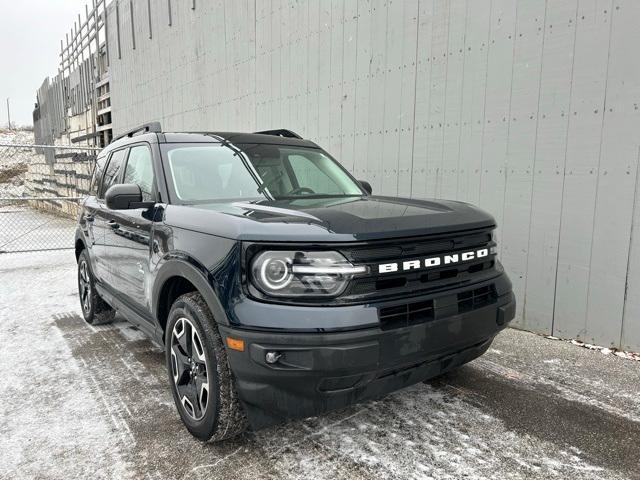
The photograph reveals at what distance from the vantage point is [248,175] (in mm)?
3318

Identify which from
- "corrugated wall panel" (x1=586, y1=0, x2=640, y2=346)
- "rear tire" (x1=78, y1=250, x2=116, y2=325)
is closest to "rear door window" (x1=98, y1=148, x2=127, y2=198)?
"rear tire" (x1=78, y1=250, x2=116, y2=325)

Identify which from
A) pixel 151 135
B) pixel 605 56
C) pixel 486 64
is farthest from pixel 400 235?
pixel 486 64

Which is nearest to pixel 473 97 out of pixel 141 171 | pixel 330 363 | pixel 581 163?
pixel 581 163

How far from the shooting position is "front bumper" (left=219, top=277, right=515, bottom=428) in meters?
2.04

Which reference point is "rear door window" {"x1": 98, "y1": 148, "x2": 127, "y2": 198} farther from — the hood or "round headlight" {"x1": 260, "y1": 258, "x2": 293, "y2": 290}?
"round headlight" {"x1": 260, "y1": 258, "x2": 293, "y2": 290}

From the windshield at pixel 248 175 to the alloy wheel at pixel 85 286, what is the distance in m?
2.27

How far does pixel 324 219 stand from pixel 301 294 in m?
0.38

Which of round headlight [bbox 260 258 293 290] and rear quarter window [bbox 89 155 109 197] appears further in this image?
rear quarter window [bbox 89 155 109 197]

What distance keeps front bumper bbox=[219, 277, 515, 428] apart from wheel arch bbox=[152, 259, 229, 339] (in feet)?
0.44

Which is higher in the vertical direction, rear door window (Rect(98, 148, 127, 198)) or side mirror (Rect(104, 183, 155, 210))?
rear door window (Rect(98, 148, 127, 198))

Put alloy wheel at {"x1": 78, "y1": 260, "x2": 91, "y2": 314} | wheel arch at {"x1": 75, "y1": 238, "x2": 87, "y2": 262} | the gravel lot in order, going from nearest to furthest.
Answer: the gravel lot < alloy wheel at {"x1": 78, "y1": 260, "x2": 91, "y2": 314} < wheel arch at {"x1": 75, "y1": 238, "x2": 87, "y2": 262}

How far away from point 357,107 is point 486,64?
1949mm

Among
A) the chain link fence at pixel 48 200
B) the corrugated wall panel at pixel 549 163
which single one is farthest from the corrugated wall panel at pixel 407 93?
the chain link fence at pixel 48 200

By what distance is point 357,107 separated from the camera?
621 cm
